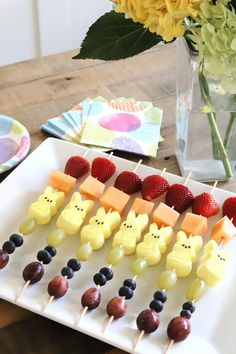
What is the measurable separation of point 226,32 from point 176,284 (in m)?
0.37

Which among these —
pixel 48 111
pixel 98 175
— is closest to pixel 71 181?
pixel 98 175

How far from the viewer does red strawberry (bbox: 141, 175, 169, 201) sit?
3.24ft

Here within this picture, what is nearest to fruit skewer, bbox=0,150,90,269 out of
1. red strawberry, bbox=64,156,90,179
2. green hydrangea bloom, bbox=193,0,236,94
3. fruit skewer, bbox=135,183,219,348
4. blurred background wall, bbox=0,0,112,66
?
red strawberry, bbox=64,156,90,179

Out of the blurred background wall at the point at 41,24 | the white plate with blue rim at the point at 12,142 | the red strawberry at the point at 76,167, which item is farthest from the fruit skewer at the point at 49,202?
the blurred background wall at the point at 41,24

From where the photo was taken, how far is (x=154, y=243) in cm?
88

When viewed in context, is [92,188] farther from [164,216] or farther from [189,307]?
[189,307]

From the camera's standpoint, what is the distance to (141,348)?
0.75 meters

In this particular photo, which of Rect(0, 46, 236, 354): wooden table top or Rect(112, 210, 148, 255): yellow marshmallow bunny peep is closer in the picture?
Rect(112, 210, 148, 255): yellow marshmallow bunny peep

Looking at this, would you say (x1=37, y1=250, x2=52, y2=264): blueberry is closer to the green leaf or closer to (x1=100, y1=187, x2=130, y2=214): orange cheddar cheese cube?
(x1=100, y1=187, x2=130, y2=214): orange cheddar cheese cube

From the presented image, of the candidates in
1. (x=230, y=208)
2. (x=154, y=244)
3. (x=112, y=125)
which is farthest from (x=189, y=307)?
(x=112, y=125)

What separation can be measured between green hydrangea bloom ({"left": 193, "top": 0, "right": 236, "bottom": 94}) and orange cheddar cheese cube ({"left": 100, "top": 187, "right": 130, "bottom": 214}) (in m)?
0.27

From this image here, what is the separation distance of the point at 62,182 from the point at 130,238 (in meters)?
0.18

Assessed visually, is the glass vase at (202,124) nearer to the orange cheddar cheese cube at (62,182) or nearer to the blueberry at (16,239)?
the orange cheddar cheese cube at (62,182)

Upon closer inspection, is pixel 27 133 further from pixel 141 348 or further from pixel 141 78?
A: pixel 141 348
